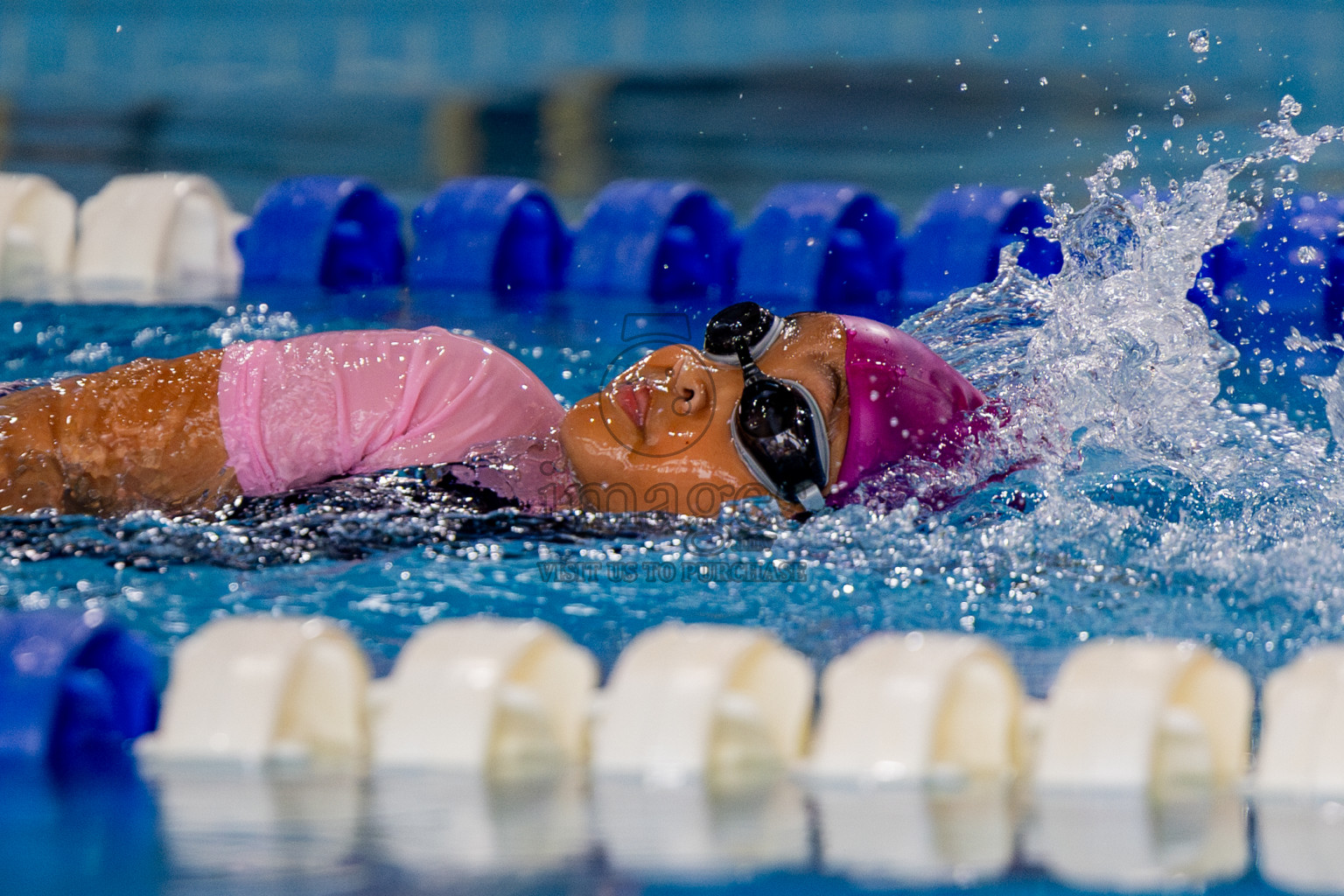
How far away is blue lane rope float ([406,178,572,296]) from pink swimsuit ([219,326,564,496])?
2.38 m

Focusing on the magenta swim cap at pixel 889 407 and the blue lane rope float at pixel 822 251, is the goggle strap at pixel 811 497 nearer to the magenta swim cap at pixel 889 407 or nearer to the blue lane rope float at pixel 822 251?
the magenta swim cap at pixel 889 407

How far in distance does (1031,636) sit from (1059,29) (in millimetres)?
5945

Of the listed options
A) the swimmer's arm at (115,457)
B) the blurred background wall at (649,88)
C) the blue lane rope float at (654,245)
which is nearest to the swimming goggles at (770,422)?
the swimmer's arm at (115,457)

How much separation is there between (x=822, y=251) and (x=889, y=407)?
2402 mm

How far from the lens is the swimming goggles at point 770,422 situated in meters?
1.95

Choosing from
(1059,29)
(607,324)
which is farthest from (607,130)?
(607,324)

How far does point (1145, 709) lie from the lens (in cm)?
130

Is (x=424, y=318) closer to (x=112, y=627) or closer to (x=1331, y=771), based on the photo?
(x=112, y=627)

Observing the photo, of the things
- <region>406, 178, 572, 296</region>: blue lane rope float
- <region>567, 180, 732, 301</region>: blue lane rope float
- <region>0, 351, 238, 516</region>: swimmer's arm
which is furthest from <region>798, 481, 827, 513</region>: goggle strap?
<region>406, 178, 572, 296</region>: blue lane rope float

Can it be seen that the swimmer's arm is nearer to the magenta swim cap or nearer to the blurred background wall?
the magenta swim cap

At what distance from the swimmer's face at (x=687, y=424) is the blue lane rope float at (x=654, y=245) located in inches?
95.6

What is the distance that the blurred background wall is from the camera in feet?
22.3

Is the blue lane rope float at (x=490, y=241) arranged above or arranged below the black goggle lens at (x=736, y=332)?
above

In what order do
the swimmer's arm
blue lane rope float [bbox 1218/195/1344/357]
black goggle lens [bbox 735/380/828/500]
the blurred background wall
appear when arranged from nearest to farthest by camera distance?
black goggle lens [bbox 735/380/828/500], the swimmer's arm, blue lane rope float [bbox 1218/195/1344/357], the blurred background wall
